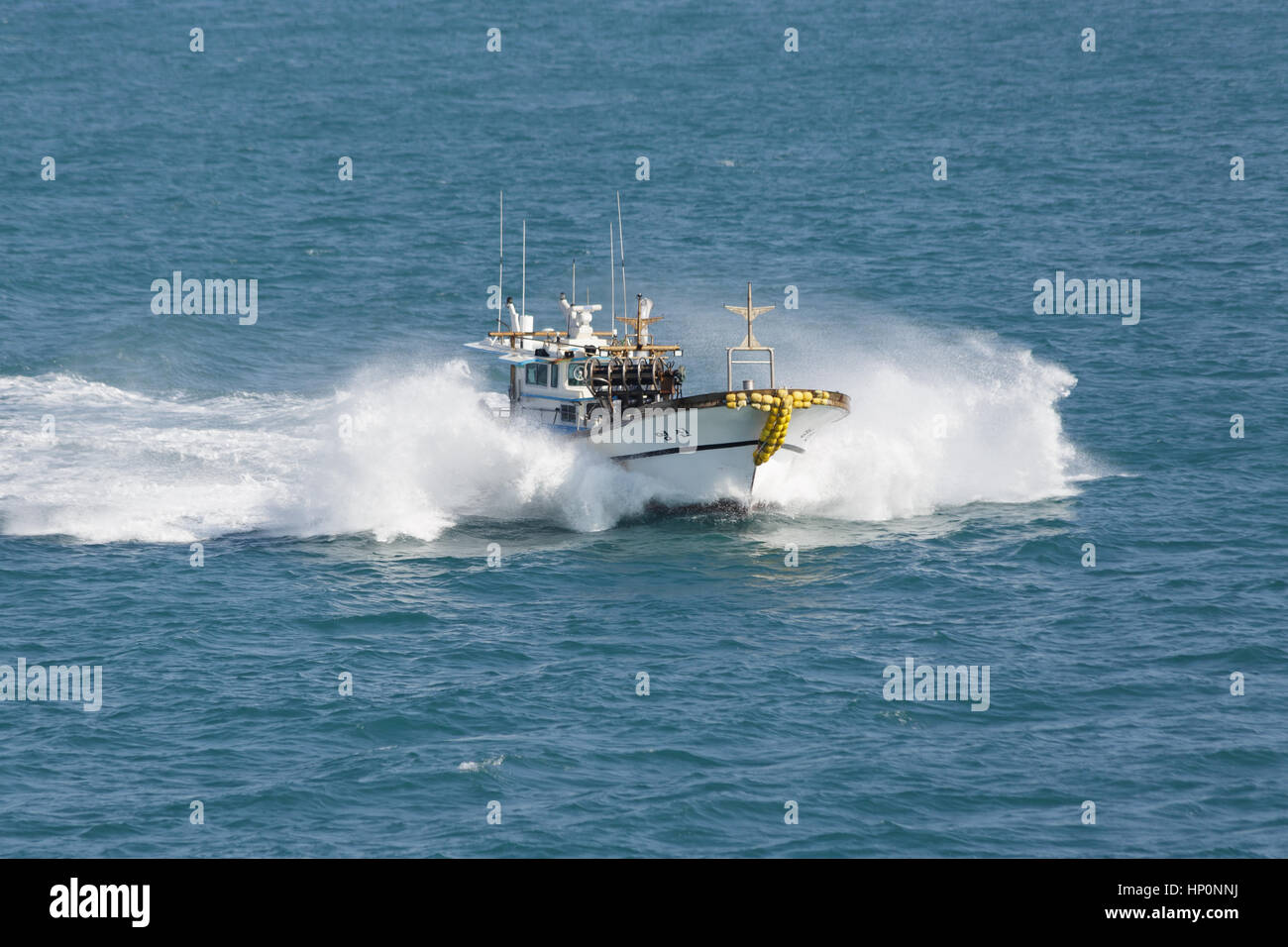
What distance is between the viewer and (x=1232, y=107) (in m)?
93.5

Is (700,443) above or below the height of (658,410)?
below

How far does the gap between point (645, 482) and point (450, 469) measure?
20.2ft

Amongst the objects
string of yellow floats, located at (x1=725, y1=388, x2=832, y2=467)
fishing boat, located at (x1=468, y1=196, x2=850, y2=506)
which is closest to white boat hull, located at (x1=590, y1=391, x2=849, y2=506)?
fishing boat, located at (x1=468, y1=196, x2=850, y2=506)

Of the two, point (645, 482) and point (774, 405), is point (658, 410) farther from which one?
point (774, 405)

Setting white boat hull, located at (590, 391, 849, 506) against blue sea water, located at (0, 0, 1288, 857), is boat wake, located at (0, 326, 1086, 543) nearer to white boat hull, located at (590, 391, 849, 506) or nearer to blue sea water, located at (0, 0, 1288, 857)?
blue sea water, located at (0, 0, 1288, 857)

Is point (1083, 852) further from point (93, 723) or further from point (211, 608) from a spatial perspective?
point (211, 608)

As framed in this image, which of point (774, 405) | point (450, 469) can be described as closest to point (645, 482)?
point (774, 405)

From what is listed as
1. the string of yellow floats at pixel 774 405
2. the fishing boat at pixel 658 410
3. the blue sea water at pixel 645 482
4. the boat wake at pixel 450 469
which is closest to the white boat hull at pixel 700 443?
the fishing boat at pixel 658 410

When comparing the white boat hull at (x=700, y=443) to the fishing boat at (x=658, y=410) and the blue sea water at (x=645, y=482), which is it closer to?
the fishing boat at (x=658, y=410)

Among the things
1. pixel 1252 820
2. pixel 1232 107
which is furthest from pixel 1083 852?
pixel 1232 107

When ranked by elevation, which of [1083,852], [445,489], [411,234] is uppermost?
[411,234]

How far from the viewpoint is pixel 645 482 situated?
4816cm
